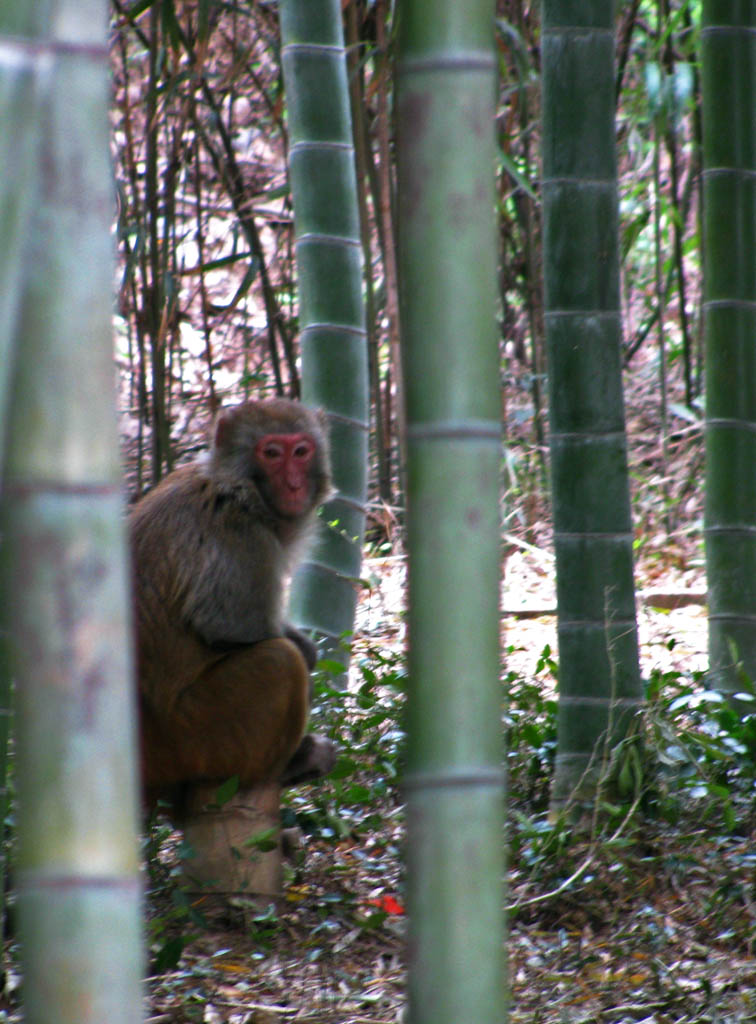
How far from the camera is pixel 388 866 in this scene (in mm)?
3688

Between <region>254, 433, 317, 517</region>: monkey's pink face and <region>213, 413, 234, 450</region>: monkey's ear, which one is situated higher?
<region>213, 413, 234, 450</region>: monkey's ear

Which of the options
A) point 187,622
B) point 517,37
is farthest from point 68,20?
point 517,37

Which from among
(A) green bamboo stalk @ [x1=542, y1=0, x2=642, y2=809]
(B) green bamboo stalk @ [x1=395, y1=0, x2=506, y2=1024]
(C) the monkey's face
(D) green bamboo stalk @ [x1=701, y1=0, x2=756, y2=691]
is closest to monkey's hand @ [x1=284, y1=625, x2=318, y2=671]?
(C) the monkey's face

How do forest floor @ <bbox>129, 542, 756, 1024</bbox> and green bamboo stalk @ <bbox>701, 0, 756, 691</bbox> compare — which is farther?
green bamboo stalk @ <bbox>701, 0, 756, 691</bbox>

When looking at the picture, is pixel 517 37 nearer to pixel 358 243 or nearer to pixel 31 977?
pixel 358 243

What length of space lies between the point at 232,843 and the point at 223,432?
1.21 metres

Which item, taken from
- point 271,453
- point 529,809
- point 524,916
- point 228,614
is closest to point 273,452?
point 271,453

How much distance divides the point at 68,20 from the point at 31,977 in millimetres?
1084

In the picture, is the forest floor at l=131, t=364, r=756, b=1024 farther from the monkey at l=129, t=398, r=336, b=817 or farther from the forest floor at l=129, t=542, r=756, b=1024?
the monkey at l=129, t=398, r=336, b=817

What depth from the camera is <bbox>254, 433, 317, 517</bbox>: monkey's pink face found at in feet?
12.6

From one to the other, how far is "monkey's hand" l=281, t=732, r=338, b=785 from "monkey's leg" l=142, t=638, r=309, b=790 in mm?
150

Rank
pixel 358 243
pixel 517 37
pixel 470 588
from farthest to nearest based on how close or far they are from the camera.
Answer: pixel 517 37
pixel 358 243
pixel 470 588

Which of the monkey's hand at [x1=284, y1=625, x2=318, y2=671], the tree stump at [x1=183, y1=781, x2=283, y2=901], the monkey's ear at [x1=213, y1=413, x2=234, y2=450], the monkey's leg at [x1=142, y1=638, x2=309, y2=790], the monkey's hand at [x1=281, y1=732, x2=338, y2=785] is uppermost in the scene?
the monkey's ear at [x1=213, y1=413, x2=234, y2=450]

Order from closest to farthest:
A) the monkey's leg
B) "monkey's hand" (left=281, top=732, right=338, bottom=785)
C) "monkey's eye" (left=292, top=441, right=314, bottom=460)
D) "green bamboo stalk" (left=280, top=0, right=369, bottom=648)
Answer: the monkey's leg, "monkey's hand" (left=281, top=732, right=338, bottom=785), "monkey's eye" (left=292, top=441, right=314, bottom=460), "green bamboo stalk" (left=280, top=0, right=369, bottom=648)
